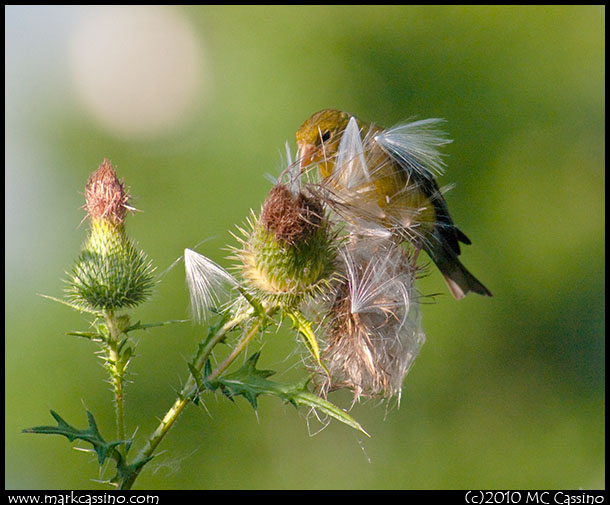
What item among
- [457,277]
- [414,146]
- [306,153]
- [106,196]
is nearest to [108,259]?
[106,196]

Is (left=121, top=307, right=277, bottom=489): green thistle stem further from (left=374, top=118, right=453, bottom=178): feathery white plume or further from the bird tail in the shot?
the bird tail

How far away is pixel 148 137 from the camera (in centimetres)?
633

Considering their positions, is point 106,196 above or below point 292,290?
above

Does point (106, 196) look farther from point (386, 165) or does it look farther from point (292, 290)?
point (386, 165)

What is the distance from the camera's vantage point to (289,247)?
A: 2186 millimetres

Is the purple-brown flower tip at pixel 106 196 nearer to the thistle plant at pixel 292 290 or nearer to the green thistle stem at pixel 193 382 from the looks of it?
the thistle plant at pixel 292 290

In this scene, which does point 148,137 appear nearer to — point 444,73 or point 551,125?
point 444,73

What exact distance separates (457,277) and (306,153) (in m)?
1.44

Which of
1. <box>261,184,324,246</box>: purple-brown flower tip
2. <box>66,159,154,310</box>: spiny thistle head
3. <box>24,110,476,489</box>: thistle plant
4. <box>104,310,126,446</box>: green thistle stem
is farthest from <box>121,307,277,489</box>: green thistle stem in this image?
<box>66,159,154,310</box>: spiny thistle head

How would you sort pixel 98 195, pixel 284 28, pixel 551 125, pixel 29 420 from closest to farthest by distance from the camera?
pixel 98 195 → pixel 29 420 → pixel 284 28 → pixel 551 125

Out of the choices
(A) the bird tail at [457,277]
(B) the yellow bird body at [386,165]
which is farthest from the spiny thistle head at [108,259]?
(A) the bird tail at [457,277]

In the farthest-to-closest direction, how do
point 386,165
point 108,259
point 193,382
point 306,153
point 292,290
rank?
→ point 306,153, point 386,165, point 108,259, point 292,290, point 193,382

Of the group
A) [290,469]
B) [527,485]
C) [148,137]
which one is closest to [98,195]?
[290,469]

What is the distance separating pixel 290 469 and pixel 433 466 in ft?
4.73
